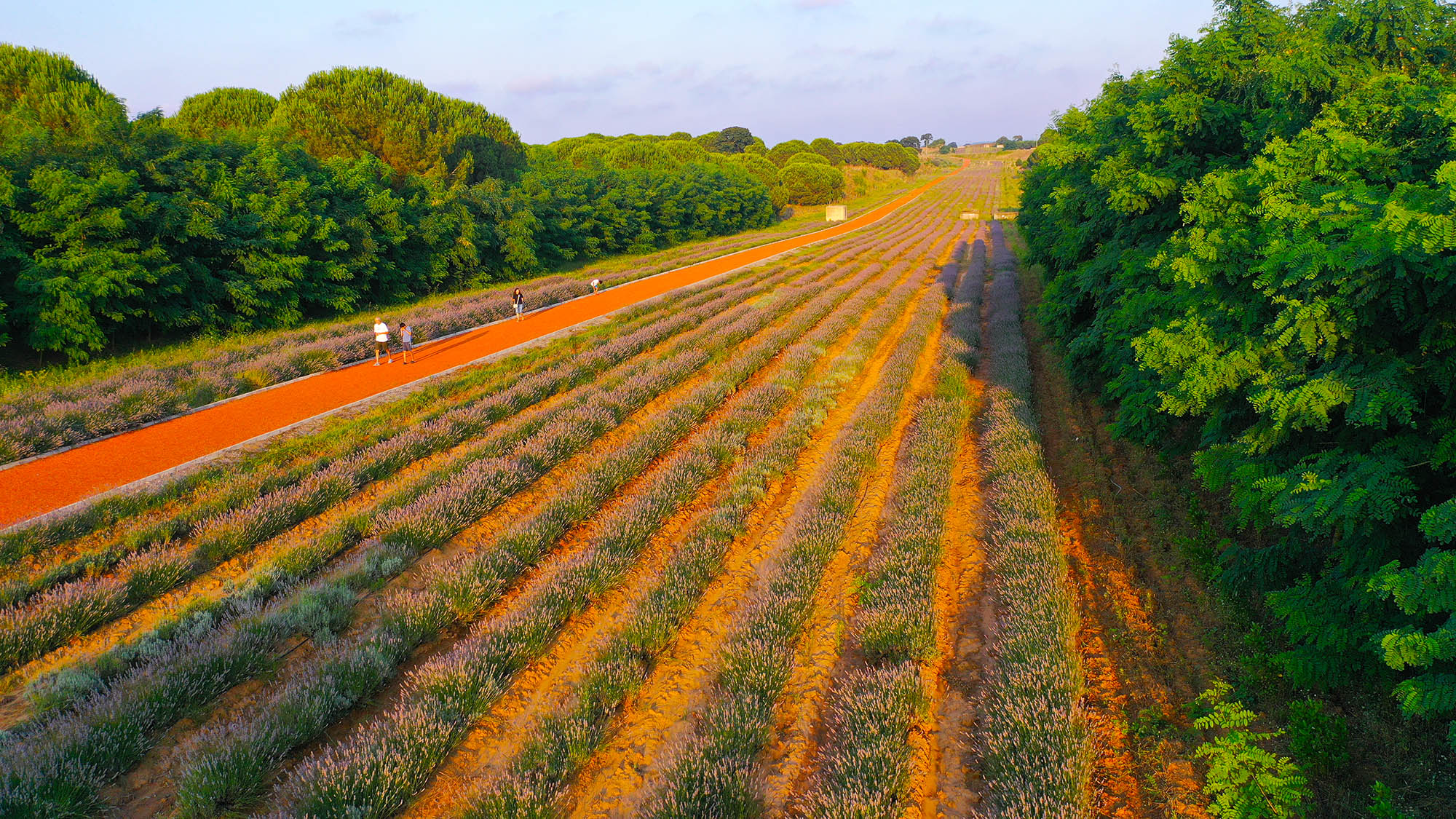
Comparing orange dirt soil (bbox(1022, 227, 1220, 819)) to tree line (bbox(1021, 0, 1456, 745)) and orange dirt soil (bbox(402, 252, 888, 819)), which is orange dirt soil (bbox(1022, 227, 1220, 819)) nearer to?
tree line (bbox(1021, 0, 1456, 745))

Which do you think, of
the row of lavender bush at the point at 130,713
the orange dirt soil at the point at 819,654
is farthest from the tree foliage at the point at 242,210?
the orange dirt soil at the point at 819,654

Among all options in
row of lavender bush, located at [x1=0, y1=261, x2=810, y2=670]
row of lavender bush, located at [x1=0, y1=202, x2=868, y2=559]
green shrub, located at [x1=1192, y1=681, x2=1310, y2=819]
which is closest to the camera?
green shrub, located at [x1=1192, y1=681, x2=1310, y2=819]

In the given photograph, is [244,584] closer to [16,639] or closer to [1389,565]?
[16,639]

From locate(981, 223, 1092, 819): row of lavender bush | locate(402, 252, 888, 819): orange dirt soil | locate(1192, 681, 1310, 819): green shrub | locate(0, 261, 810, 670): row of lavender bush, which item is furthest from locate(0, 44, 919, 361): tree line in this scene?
locate(1192, 681, 1310, 819): green shrub

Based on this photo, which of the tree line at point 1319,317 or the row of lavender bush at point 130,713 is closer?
the row of lavender bush at point 130,713

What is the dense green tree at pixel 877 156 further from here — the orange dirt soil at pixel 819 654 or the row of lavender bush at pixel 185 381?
the orange dirt soil at pixel 819 654

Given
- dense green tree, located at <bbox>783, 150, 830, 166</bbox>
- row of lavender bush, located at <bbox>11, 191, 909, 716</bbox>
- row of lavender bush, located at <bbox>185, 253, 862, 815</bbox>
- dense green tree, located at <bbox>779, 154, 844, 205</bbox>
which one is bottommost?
row of lavender bush, located at <bbox>185, 253, 862, 815</bbox>

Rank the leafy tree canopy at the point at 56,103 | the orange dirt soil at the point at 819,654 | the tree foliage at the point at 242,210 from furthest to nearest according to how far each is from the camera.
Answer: the leafy tree canopy at the point at 56,103, the tree foliage at the point at 242,210, the orange dirt soil at the point at 819,654
